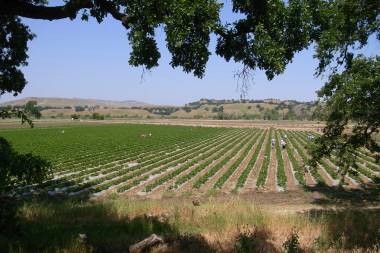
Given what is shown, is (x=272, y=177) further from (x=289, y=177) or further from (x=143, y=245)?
(x=143, y=245)

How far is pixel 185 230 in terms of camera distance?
7.85m

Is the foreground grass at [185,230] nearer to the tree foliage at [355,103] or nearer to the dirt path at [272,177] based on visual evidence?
the tree foliage at [355,103]

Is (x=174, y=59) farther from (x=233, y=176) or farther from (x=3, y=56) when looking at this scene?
(x=233, y=176)

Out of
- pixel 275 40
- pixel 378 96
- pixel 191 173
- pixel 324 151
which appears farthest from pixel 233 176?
pixel 275 40

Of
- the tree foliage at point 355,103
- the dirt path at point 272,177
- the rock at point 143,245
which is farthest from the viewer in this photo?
the dirt path at point 272,177

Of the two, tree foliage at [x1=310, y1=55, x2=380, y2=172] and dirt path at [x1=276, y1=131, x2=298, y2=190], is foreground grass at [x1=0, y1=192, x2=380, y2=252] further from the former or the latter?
dirt path at [x1=276, y1=131, x2=298, y2=190]

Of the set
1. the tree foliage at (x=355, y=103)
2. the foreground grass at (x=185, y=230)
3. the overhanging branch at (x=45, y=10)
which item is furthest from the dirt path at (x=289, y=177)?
the overhanging branch at (x=45, y=10)

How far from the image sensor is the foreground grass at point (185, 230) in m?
5.89

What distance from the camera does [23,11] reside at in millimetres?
4777

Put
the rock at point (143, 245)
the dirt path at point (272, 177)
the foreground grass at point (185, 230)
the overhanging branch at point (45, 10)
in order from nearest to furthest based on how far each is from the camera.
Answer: the overhanging branch at point (45, 10)
the rock at point (143, 245)
the foreground grass at point (185, 230)
the dirt path at point (272, 177)

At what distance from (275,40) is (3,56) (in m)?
8.54

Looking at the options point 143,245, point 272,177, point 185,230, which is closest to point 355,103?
point 185,230

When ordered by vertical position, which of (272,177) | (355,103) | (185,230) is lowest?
(272,177)

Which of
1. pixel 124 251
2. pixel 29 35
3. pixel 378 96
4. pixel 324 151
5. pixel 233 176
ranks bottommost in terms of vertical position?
pixel 233 176
